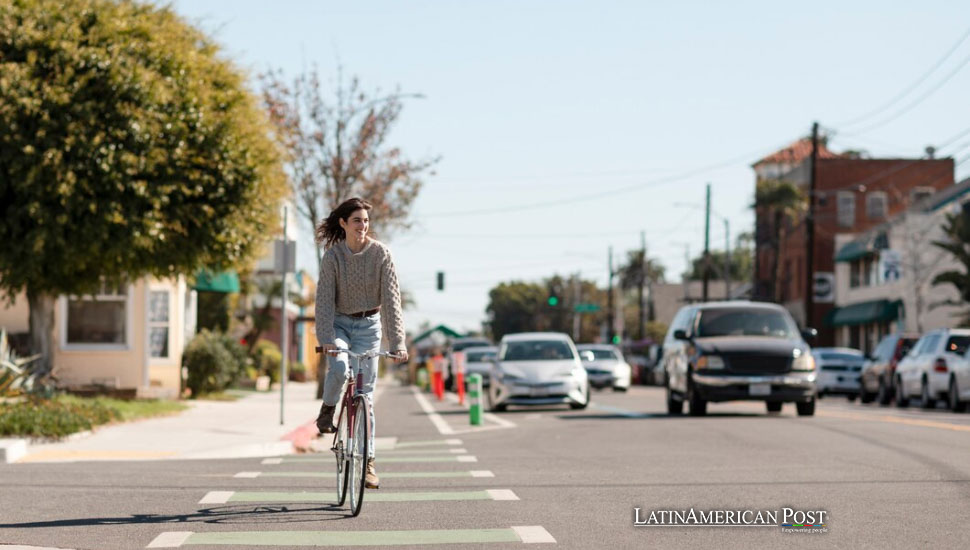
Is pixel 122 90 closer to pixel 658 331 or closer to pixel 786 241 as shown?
pixel 786 241

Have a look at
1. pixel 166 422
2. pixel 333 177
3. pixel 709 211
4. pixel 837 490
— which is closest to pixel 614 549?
pixel 837 490

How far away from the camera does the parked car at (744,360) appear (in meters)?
23.5

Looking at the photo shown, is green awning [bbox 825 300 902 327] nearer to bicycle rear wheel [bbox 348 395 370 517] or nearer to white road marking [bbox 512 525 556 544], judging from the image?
bicycle rear wheel [bbox 348 395 370 517]

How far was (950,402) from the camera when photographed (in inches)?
1148

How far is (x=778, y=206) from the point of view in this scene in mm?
77562

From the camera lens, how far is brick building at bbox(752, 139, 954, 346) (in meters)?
77.5

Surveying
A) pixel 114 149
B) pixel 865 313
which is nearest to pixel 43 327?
pixel 114 149

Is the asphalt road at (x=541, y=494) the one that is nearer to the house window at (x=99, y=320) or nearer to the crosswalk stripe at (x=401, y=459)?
the crosswalk stripe at (x=401, y=459)

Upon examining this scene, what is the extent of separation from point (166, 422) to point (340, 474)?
12922mm

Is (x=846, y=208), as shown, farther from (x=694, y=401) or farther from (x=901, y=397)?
(x=694, y=401)

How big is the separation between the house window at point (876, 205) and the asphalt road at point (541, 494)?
62.0 meters

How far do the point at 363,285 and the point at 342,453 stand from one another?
3.69 feet

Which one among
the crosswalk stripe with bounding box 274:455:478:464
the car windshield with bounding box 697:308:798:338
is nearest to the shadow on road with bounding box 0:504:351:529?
the crosswalk stripe with bounding box 274:455:478:464

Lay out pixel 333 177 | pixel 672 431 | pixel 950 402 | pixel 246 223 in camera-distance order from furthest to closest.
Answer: pixel 333 177 → pixel 950 402 → pixel 246 223 → pixel 672 431
